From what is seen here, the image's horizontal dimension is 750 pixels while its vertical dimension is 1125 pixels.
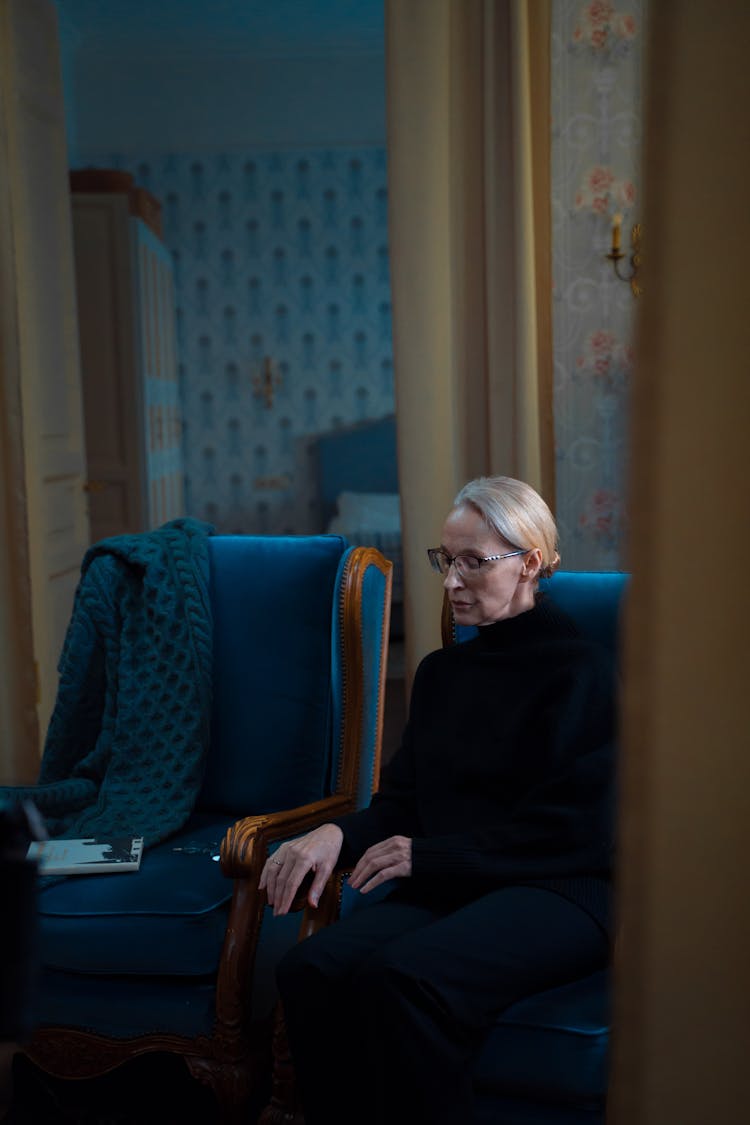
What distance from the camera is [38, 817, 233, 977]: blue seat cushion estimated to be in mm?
1951

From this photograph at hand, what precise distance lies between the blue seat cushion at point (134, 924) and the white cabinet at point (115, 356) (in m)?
3.63

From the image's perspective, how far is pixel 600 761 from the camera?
1.77 meters

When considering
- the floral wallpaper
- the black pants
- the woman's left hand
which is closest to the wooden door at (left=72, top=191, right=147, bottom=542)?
the floral wallpaper

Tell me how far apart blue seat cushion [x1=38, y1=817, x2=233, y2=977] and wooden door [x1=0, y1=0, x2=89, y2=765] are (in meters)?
1.97

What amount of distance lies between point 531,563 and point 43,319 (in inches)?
108

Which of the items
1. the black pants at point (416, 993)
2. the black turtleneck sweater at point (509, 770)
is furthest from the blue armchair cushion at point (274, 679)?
the black pants at point (416, 993)

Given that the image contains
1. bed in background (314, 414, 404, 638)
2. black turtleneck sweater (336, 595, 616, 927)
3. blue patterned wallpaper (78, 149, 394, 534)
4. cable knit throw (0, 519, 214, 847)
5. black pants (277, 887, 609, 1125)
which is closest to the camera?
black pants (277, 887, 609, 1125)

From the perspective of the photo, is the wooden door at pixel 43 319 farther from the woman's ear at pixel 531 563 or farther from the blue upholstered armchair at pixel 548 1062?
the blue upholstered armchair at pixel 548 1062

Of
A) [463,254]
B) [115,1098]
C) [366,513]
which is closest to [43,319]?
[463,254]

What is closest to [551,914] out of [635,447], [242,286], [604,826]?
[604,826]

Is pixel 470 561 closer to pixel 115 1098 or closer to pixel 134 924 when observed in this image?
pixel 134 924

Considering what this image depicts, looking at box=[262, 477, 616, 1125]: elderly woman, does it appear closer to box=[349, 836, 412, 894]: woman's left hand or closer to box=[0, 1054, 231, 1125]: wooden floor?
box=[349, 836, 412, 894]: woman's left hand

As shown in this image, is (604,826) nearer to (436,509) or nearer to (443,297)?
(436,509)

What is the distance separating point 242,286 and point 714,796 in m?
7.02
